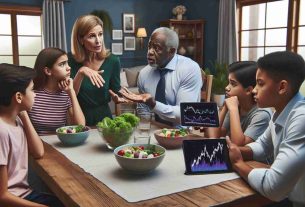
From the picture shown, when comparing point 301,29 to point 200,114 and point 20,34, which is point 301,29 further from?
point 20,34

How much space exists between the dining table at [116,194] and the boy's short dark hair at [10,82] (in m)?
0.34

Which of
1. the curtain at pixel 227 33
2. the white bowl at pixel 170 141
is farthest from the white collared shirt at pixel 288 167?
the curtain at pixel 227 33

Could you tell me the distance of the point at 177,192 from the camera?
101 centimetres

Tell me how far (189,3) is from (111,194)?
7.43 meters

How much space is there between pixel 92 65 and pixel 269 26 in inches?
190

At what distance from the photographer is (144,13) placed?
767cm

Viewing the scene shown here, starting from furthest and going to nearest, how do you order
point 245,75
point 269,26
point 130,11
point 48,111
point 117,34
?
point 130,11
point 117,34
point 269,26
point 48,111
point 245,75

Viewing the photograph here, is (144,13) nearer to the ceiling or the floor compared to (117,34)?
nearer to the ceiling

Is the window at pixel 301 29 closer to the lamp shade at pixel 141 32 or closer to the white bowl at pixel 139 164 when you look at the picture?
the lamp shade at pixel 141 32

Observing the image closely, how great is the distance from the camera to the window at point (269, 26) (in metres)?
5.55

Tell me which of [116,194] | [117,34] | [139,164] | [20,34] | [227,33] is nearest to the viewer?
[116,194]

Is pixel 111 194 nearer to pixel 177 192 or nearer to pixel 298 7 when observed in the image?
pixel 177 192

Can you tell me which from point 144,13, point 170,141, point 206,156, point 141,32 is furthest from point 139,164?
point 144,13

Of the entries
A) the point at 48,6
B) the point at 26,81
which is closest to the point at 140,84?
the point at 26,81
